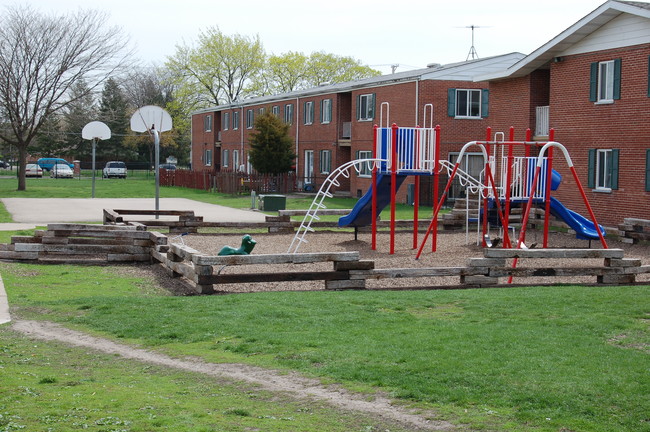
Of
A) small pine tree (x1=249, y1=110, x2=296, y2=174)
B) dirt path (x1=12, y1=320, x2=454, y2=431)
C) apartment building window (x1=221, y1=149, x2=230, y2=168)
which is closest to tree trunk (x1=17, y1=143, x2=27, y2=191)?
small pine tree (x1=249, y1=110, x2=296, y2=174)

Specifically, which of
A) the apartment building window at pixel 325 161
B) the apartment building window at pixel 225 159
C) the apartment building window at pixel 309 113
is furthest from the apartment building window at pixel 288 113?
the apartment building window at pixel 225 159

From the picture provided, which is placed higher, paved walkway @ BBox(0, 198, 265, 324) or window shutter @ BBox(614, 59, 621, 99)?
window shutter @ BBox(614, 59, 621, 99)

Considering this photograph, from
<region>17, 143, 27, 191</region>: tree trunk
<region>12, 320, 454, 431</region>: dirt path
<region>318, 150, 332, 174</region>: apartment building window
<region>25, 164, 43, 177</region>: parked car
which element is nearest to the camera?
<region>12, 320, 454, 431</region>: dirt path

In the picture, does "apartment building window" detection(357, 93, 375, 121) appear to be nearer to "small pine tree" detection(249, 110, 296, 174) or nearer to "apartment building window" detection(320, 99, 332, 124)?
"apartment building window" detection(320, 99, 332, 124)

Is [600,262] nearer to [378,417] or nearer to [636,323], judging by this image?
[636,323]

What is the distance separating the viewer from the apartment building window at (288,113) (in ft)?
183

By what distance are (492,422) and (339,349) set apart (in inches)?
103

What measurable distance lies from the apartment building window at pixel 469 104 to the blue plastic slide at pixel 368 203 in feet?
62.4

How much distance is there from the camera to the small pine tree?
4975cm

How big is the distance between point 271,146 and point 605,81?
2591 centimetres

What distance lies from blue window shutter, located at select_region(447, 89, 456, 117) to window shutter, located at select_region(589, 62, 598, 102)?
11.9 metres

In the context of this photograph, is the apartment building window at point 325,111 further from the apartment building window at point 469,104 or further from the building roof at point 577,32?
the building roof at point 577,32

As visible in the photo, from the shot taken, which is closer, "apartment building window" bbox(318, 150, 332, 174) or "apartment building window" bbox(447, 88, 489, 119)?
"apartment building window" bbox(447, 88, 489, 119)

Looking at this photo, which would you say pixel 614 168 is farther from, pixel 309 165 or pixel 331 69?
pixel 331 69
